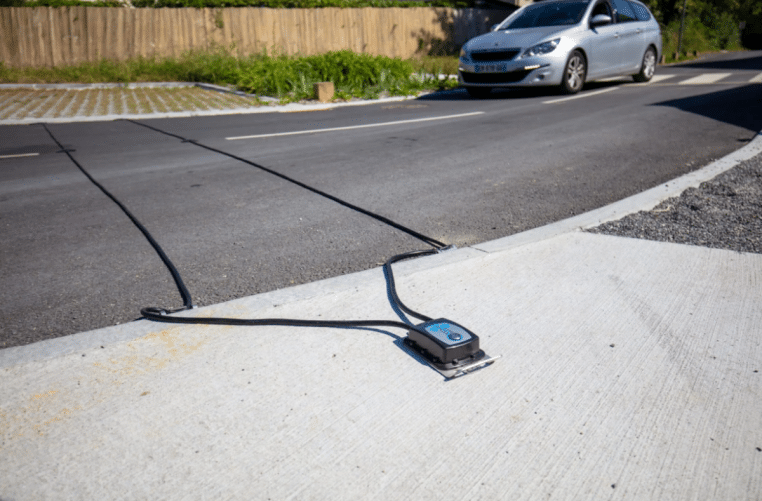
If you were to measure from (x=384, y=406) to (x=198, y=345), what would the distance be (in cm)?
86

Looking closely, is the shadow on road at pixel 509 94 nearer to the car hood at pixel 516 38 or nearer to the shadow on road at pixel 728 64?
the car hood at pixel 516 38

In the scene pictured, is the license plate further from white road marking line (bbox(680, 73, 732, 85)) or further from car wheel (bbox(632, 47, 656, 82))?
white road marking line (bbox(680, 73, 732, 85))

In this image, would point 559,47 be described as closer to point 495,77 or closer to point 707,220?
point 495,77

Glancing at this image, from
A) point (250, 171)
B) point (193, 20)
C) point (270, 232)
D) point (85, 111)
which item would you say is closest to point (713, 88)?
point (250, 171)

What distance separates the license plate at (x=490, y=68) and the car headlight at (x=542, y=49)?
421 mm

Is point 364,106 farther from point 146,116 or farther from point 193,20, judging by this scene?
point 193,20

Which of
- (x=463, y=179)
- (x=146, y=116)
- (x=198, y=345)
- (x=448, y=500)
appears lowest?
(x=448, y=500)

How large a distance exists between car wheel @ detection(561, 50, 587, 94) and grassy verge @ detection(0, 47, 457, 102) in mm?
3400

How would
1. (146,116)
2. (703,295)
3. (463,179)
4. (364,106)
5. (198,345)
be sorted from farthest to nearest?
(364,106), (146,116), (463,179), (703,295), (198,345)

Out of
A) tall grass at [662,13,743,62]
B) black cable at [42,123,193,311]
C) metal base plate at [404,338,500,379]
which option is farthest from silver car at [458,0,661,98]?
tall grass at [662,13,743,62]

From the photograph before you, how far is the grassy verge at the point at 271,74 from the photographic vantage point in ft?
42.3

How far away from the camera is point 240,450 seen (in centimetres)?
179

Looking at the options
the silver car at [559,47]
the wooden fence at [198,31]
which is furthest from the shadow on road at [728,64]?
the wooden fence at [198,31]

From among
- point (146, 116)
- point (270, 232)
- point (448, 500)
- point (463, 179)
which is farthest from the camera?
point (146, 116)
